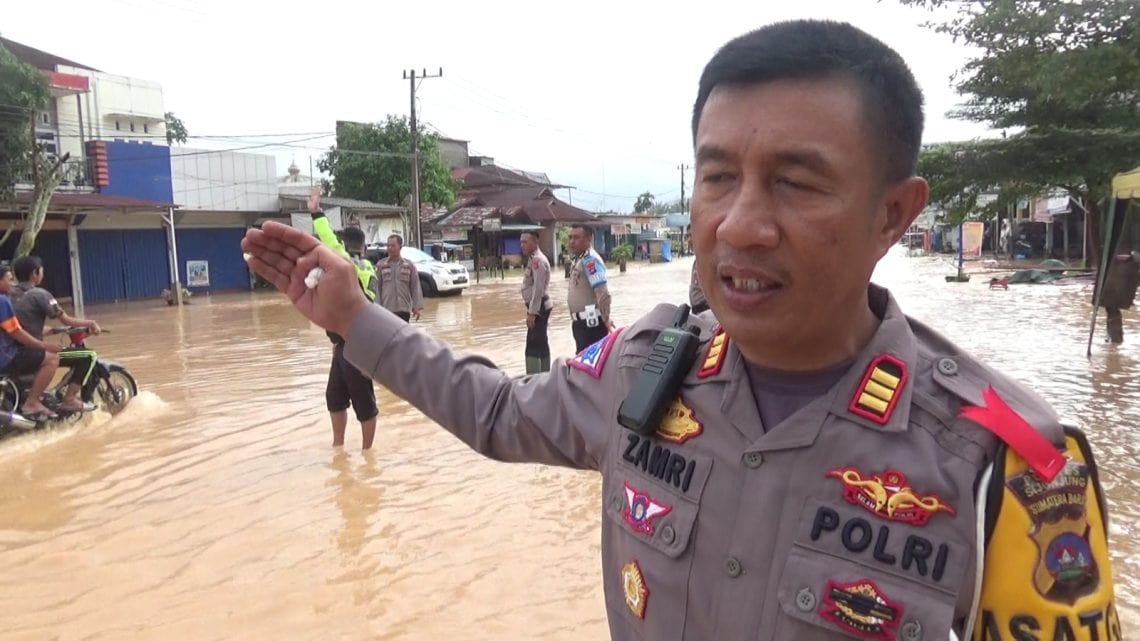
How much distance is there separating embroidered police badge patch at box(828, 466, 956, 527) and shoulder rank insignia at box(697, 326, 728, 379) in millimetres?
252

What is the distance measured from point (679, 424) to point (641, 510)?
15 cm

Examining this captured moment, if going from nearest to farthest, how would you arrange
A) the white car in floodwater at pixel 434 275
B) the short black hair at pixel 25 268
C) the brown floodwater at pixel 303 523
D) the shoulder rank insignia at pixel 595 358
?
the shoulder rank insignia at pixel 595 358 < the brown floodwater at pixel 303 523 < the short black hair at pixel 25 268 < the white car in floodwater at pixel 434 275

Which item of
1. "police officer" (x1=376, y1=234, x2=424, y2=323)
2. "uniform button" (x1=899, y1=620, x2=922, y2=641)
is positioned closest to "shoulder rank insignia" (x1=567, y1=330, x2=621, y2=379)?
"uniform button" (x1=899, y1=620, x2=922, y2=641)

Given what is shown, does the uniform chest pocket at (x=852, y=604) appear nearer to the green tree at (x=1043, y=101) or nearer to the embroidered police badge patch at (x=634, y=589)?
the embroidered police badge patch at (x=634, y=589)

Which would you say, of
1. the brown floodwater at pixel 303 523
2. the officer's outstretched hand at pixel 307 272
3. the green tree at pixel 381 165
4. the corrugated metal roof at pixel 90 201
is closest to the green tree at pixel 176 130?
the green tree at pixel 381 165

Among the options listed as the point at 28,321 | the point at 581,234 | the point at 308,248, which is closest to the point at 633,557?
the point at 308,248

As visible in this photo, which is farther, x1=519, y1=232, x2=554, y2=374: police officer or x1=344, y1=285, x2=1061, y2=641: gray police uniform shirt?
x1=519, y1=232, x2=554, y2=374: police officer

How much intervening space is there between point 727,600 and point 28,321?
26.4 ft

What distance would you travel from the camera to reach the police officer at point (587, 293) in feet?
25.4

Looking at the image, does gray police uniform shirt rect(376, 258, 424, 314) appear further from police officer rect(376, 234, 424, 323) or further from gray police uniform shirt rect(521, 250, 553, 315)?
gray police uniform shirt rect(521, 250, 553, 315)

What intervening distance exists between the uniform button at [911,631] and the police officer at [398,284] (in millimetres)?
7577

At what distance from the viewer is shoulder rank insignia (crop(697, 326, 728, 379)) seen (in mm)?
1309

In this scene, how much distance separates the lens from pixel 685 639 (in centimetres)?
122

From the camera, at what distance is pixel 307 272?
165 centimetres
